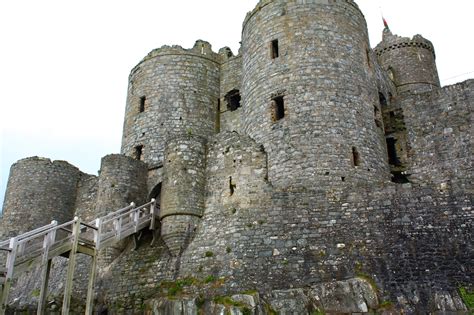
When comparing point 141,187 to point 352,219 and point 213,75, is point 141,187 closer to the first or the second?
point 213,75

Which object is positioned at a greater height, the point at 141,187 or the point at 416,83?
the point at 416,83

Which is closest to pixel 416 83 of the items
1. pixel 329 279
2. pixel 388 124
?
pixel 388 124

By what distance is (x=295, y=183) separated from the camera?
13.9m

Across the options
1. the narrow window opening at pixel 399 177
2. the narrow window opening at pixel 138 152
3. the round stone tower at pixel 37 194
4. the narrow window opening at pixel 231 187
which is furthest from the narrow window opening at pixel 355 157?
the round stone tower at pixel 37 194

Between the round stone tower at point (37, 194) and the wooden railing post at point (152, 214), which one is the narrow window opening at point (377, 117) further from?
the round stone tower at point (37, 194)

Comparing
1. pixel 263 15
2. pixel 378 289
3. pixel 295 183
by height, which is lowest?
pixel 378 289

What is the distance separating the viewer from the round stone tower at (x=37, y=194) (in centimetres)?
2052

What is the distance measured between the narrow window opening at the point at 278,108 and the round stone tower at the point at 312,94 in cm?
3

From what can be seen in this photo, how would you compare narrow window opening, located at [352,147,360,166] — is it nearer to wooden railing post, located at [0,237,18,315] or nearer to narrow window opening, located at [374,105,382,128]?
narrow window opening, located at [374,105,382,128]

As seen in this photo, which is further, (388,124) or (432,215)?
(388,124)

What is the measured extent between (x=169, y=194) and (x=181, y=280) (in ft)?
9.23

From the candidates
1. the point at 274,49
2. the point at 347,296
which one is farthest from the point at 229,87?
the point at 347,296

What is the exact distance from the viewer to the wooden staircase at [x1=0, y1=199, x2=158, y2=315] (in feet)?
39.7

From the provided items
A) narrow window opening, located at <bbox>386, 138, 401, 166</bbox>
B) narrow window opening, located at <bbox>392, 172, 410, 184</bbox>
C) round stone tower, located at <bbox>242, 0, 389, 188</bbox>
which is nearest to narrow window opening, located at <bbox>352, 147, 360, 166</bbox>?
round stone tower, located at <bbox>242, 0, 389, 188</bbox>
